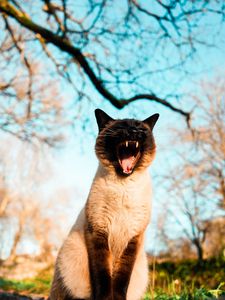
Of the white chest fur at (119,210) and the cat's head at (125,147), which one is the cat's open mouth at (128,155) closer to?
the cat's head at (125,147)

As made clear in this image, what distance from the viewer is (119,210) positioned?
3.09 meters

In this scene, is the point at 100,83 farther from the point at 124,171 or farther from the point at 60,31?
the point at 124,171

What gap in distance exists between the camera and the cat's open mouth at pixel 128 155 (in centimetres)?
309

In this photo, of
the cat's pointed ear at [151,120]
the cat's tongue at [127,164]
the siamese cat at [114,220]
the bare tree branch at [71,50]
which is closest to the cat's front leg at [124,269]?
the siamese cat at [114,220]

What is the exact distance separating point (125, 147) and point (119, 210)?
54cm

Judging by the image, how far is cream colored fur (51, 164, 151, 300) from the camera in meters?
3.08

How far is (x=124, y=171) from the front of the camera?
10.2 ft

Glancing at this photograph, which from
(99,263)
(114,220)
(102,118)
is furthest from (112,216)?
(102,118)

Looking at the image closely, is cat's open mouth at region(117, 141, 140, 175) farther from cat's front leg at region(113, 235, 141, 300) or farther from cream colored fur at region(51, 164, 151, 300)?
cat's front leg at region(113, 235, 141, 300)

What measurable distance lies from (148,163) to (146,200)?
1.07ft

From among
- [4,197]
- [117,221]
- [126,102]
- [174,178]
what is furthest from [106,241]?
[4,197]

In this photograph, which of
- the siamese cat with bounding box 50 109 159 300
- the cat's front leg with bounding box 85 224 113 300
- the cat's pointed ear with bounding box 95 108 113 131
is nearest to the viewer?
the cat's front leg with bounding box 85 224 113 300

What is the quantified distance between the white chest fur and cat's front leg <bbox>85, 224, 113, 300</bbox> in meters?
0.08

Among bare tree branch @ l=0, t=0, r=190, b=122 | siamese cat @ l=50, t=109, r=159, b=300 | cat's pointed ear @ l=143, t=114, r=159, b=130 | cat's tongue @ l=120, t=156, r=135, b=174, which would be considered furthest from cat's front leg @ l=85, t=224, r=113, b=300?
bare tree branch @ l=0, t=0, r=190, b=122
